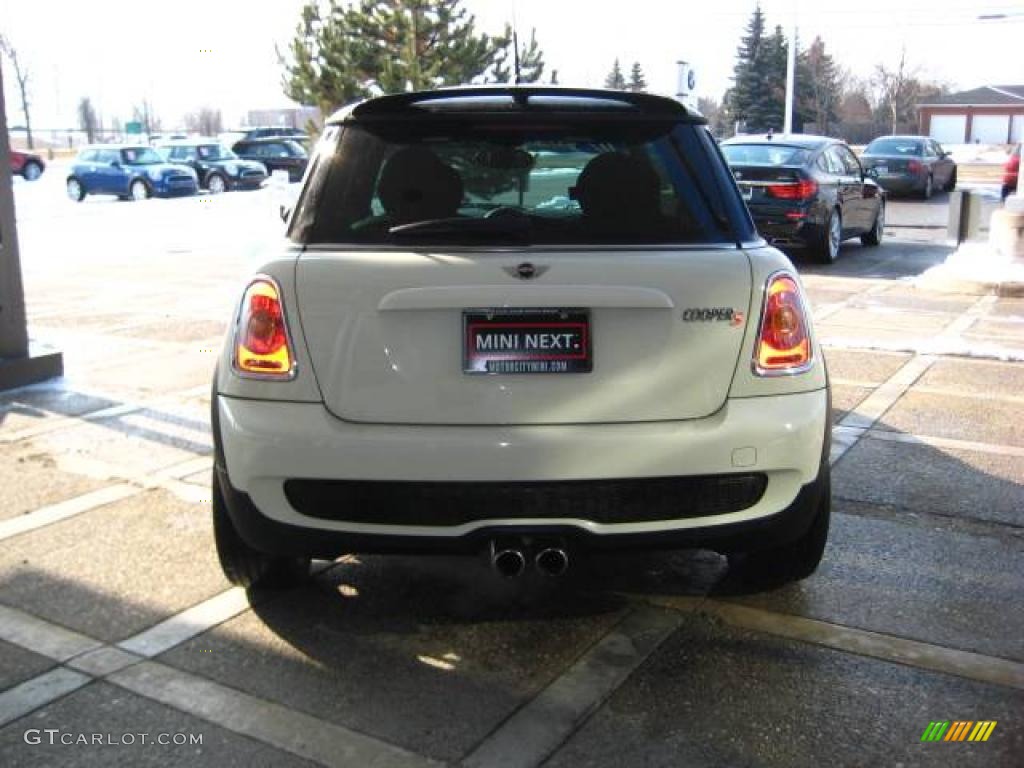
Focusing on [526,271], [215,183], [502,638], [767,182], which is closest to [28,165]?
[215,183]

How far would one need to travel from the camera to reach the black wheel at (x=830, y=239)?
13602mm

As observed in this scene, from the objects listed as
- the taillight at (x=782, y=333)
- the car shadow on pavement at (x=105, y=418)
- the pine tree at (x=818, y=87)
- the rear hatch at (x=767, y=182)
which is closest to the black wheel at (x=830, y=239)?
the rear hatch at (x=767, y=182)

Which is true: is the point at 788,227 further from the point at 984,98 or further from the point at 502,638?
the point at 984,98

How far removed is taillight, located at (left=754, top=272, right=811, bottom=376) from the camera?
3166 millimetres

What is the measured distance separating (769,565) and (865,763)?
3.36ft

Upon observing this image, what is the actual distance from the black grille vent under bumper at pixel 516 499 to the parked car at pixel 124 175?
27.9m

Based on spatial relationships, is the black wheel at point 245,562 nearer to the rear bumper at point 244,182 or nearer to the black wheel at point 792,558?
the black wheel at point 792,558

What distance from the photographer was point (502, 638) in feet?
11.2

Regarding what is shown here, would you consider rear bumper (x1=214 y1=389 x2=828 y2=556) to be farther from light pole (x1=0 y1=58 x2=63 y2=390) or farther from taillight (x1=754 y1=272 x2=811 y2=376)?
light pole (x1=0 y1=58 x2=63 y2=390)

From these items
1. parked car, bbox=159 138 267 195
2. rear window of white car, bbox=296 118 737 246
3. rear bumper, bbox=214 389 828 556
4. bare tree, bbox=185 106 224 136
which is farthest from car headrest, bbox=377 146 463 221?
bare tree, bbox=185 106 224 136

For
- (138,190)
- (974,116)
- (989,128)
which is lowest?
(138,190)

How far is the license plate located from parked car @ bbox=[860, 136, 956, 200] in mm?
23258

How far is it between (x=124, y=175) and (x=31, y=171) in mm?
11989

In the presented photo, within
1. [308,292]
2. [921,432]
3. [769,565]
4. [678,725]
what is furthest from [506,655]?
[921,432]
